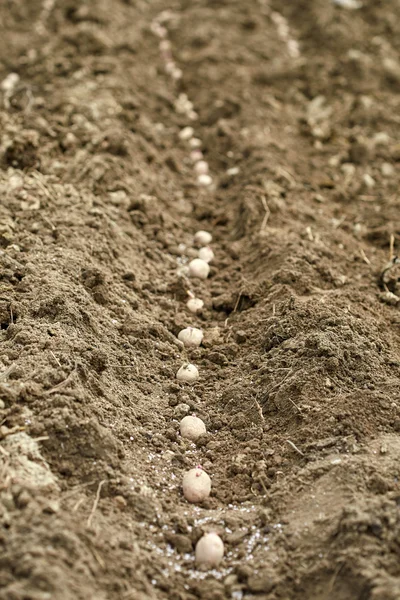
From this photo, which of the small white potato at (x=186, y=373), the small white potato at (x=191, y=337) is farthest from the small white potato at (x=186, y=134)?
the small white potato at (x=186, y=373)

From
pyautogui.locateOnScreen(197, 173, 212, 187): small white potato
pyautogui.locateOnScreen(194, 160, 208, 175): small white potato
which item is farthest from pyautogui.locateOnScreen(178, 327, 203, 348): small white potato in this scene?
pyautogui.locateOnScreen(194, 160, 208, 175): small white potato

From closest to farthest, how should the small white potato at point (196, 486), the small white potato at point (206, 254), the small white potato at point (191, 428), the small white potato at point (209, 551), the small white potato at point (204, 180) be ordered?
1. the small white potato at point (209, 551)
2. the small white potato at point (196, 486)
3. the small white potato at point (191, 428)
4. the small white potato at point (206, 254)
5. the small white potato at point (204, 180)

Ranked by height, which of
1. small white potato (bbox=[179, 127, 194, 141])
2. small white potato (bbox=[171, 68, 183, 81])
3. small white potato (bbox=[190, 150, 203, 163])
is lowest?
small white potato (bbox=[190, 150, 203, 163])

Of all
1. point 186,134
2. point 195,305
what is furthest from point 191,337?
point 186,134

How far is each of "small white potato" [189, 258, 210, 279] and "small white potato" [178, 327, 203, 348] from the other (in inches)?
22.6

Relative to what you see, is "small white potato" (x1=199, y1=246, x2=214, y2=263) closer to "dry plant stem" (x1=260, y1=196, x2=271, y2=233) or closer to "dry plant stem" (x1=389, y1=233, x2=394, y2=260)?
"dry plant stem" (x1=260, y1=196, x2=271, y2=233)

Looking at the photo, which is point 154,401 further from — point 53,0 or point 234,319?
point 53,0

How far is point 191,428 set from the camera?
3.05 meters

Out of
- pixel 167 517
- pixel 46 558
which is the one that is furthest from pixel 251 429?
pixel 46 558

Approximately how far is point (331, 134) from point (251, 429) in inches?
130

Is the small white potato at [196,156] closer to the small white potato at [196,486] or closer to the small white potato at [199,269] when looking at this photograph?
the small white potato at [199,269]

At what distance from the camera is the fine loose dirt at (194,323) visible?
2387mm

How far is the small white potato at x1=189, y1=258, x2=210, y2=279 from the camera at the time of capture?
4070 millimetres

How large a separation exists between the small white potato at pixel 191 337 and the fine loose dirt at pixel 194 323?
66 millimetres
